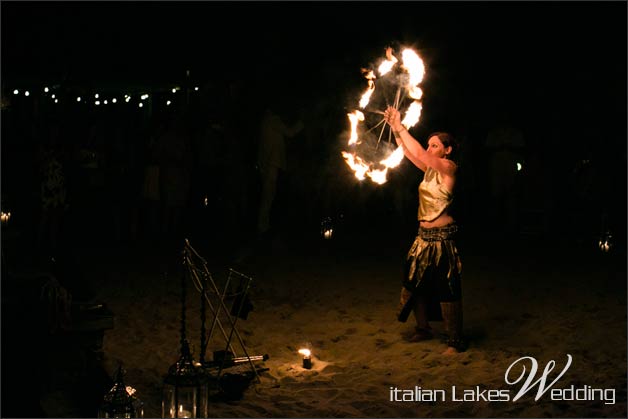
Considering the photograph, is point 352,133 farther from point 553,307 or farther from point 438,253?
point 553,307

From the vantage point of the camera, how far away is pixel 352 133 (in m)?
6.76

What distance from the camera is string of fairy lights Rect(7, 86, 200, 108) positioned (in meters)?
15.1

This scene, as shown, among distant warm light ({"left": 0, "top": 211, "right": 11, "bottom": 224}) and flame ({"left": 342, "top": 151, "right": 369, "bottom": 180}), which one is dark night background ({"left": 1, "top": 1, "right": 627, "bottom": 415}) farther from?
flame ({"left": 342, "top": 151, "right": 369, "bottom": 180})

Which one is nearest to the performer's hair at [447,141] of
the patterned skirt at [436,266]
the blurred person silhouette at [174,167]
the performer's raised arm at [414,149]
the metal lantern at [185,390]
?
the performer's raised arm at [414,149]

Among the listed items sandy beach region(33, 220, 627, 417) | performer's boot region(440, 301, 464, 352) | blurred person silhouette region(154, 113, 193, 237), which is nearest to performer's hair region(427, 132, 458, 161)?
performer's boot region(440, 301, 464, 352)

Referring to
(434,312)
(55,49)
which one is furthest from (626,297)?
(55,49)

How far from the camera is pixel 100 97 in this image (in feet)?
54.6

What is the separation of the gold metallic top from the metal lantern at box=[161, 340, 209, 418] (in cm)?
256

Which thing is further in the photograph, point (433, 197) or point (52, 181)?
point (52, 181)

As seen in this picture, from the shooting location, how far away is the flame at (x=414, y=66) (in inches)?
257

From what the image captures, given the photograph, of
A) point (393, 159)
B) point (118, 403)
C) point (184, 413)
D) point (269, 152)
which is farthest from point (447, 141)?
point (269, 152)

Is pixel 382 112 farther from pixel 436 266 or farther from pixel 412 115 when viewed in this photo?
pixel 436 266

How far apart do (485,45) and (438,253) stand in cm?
1081

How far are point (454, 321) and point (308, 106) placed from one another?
8411 millimetres
